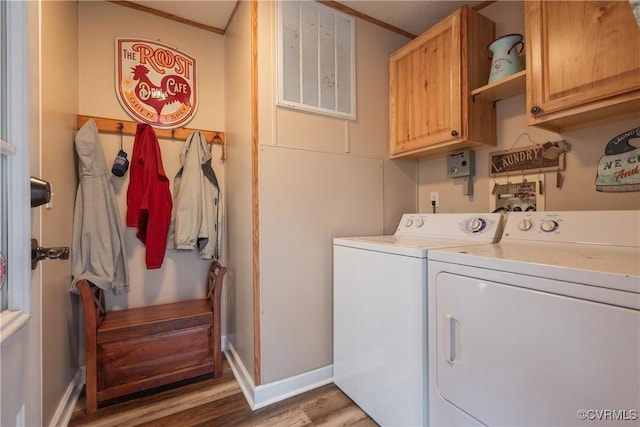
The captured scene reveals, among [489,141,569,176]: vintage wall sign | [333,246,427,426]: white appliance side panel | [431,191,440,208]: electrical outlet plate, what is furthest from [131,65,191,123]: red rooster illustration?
[489,141,569,176]: vintage wall sign

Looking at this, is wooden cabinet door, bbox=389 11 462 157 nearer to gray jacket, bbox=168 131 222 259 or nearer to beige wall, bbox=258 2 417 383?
beige wall, bbox=258 2 417 383

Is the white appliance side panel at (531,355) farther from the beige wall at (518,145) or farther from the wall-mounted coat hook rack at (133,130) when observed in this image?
the wall-mounted coat hook rack at (133,130)

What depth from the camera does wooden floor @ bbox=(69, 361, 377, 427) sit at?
148 centimetres

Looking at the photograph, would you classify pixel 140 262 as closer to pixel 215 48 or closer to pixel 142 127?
pixel 142 127

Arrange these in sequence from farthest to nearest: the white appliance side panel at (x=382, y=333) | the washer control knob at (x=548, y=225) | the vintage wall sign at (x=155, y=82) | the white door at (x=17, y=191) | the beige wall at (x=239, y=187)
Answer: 1. the vintage wall sign at (x=155, y=82)
2. the beige wall at (x=239, y=187)
3. the washer control knob at (x=548, y=225)
4. the white appliance side panel at (x=382, y=333)
5. the white door at (x=17, y=191)

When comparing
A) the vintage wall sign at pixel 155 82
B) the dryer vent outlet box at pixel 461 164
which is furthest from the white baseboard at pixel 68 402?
the dryer vent outlet box at pixel 461 164

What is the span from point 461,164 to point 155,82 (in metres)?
2.27

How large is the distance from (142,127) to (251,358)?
5.57ft

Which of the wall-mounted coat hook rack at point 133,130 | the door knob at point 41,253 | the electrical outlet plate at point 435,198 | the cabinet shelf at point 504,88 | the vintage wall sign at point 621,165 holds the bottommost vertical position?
the door knob at point 41,253

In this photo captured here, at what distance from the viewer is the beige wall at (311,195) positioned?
5.41 ft

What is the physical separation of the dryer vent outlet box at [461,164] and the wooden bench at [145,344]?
175 centimetres

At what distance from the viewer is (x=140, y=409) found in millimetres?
1578

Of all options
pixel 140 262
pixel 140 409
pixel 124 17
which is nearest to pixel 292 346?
pixel 140 409

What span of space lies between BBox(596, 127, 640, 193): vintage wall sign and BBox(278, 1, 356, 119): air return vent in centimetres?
136
